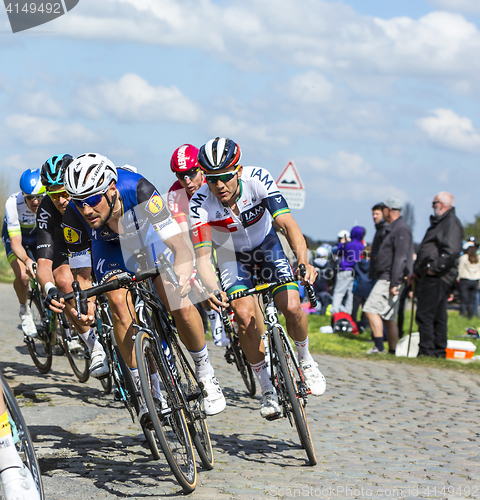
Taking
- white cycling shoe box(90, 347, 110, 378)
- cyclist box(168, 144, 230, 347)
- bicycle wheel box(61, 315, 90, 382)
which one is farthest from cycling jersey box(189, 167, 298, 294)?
bicycle wheel box(61, 315, 90, 382)

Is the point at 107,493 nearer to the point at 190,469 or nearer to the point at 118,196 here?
the point at 190,469

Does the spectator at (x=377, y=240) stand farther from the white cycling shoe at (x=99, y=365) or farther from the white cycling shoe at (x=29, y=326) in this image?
the white cycling shoe at (x=99, y=365)

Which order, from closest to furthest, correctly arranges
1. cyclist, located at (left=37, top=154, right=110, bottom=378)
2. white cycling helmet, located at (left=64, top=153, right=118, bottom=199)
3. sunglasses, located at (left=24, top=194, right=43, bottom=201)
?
white cycling helmet, located at (left=64, top=153, right=118, bottom=199) < cyclist, located at (left=37, top=154, right=110, bottom=378) < sunglasses, located at (left=24, top=194, right=43, bottom=201)

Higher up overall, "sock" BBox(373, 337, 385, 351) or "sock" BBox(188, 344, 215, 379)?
"sock" BBox(188, 344, 215, 379)

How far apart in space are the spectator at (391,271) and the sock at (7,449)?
28.7 ft

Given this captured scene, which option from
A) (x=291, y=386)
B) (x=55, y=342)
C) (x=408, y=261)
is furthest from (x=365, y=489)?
(x=408, y=261)

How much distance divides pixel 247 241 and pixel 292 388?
139 centimetres

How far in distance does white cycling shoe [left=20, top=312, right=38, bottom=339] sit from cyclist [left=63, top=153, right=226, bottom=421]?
4258 millimetres

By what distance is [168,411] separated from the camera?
448 cm

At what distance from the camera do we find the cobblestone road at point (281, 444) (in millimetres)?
4555

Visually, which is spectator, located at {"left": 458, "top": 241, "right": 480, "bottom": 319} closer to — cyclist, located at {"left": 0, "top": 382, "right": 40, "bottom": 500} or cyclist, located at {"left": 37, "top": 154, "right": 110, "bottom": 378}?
cyclist, located at {"left": 37, "top": 154, "right": 110, "bottom": 378}

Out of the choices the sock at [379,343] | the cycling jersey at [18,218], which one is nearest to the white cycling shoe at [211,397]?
the cycling jersey at [18,218]

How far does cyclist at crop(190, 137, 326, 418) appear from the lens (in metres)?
5.46

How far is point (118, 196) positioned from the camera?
4773mm
